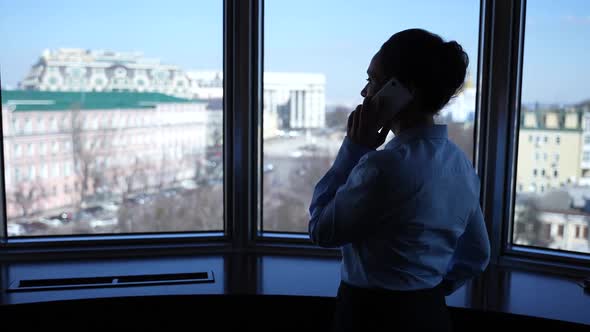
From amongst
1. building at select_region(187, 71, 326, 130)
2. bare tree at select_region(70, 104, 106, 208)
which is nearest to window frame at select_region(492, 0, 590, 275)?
building at select_region(187, 71, 326, 130)

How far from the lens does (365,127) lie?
1.12m

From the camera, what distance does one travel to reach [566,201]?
6.82ft

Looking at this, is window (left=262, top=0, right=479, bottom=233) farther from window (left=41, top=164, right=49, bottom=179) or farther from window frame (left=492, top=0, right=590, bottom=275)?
window (left=41, top=164, right=49, bottom=179)

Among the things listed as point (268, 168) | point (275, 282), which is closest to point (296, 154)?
point (268, 168)

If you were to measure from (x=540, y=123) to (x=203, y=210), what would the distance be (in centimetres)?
138

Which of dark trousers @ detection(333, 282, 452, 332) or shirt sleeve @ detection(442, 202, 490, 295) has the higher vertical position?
shirt sleeve @ detection(442, 202, 490, 295)

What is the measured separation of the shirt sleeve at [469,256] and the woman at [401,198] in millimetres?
121

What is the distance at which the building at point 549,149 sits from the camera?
2.06 metres

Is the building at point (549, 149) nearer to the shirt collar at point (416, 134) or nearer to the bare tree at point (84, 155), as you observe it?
the shirt collar at point (416, 134)

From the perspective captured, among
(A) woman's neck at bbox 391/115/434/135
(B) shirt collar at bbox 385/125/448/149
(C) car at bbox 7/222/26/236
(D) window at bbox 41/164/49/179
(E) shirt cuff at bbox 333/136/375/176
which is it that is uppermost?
(A) woman's neck at bbox 391/115/434/135

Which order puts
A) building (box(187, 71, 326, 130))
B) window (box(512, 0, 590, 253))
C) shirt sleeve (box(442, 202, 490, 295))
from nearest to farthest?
shirt sleeve (box(442, 202, 490, 295))
window (box(512, 0, 590, 253))
building (box(187, 71, 326, 130))

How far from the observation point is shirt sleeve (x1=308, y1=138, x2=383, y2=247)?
1022 millimetres

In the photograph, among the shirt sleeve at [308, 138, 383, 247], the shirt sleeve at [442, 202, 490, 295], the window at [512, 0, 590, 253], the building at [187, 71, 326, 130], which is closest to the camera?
the shirt sleeve at [308, 138, 383, 247]

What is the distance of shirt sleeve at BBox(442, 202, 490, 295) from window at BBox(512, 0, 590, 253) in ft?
3.17
